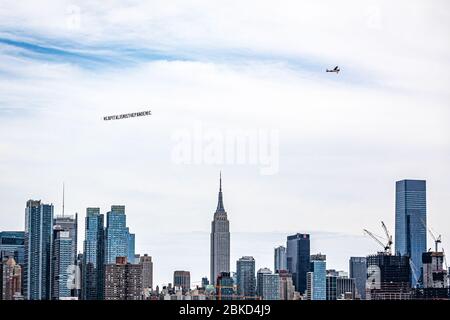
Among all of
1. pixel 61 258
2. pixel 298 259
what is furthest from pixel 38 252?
pixel 298 259

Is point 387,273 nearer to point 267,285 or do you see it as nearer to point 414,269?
point 414,269

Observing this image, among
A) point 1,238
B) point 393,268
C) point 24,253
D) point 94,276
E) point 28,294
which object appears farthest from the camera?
point 393,268

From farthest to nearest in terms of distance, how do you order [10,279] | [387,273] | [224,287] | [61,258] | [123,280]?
[387,273] < [61,258] < [123,280] < [10,279] < [224,287]

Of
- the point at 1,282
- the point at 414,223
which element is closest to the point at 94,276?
the point at 1,282

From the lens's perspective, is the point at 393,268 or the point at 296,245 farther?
the point at 393,268

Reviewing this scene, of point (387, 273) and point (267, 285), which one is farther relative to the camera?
point (387, 273)
